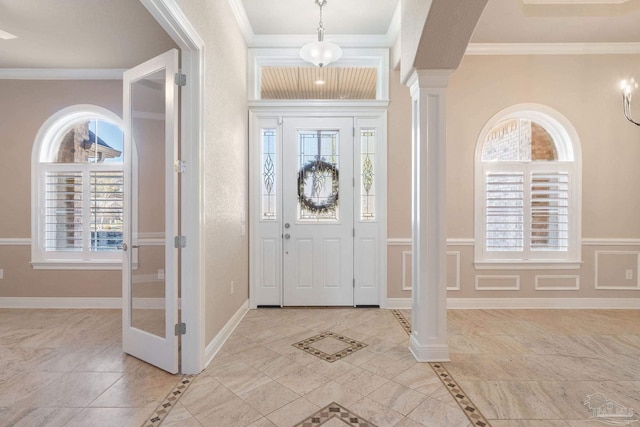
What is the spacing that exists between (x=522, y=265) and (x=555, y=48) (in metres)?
2.75

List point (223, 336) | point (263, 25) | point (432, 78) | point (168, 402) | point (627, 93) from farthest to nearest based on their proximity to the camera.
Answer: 1. point (627, 93)
2. point (263, 25)
3. point (223, 336)
4. point (432, 78)
5. point (168, 402)

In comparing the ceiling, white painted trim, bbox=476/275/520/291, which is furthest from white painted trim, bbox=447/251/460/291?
the ceiling

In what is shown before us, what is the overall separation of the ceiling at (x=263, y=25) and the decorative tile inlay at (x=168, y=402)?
10.3ft

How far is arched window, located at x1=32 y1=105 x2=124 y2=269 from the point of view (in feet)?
13.9

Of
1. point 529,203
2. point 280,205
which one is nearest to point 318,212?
point 280,205

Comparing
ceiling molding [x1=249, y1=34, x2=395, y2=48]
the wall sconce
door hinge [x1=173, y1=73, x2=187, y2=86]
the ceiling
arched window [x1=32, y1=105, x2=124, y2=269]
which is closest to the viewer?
door hinge [x1=173, y1=73, x2=187, y2=86]

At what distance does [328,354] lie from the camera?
2.83m

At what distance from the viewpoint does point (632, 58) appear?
407 cm

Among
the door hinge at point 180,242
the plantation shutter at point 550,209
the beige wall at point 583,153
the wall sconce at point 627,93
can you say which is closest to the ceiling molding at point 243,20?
the beige wall at point 583,153

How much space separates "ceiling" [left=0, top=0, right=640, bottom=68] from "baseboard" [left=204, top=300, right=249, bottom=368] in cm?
296

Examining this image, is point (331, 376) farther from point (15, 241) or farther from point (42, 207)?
point (15, 241)

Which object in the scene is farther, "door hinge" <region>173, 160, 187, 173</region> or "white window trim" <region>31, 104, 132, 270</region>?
"white window trim" <region>31, 104, 132, 270</region>

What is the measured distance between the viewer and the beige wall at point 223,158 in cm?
270

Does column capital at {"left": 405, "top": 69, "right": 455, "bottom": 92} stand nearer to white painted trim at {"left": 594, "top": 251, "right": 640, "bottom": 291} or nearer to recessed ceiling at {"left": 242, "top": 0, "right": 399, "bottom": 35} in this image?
recessed ceiling at {"left": 242, "top": 0, "right": 399, "bottom": 35}
